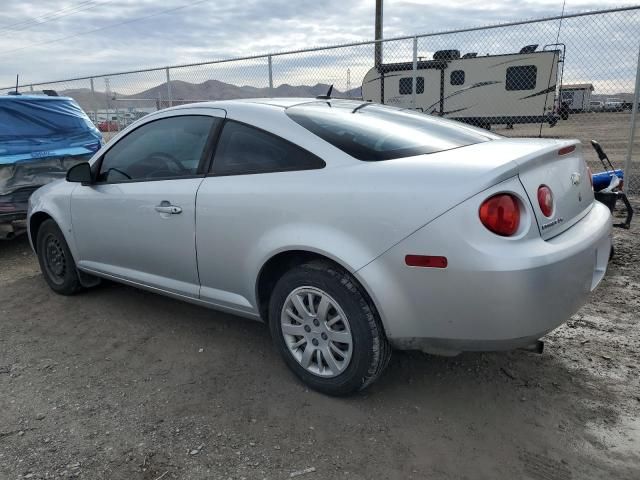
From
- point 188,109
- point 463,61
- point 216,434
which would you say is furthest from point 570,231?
point 463,61

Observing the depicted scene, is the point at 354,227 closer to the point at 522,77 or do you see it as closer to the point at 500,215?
the point at 500,215

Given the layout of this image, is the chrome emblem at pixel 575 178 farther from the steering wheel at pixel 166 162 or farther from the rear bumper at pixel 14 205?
the rear bumper at pixel 14 205

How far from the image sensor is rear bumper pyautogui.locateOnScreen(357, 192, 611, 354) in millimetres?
2217

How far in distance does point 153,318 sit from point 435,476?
2519 mm

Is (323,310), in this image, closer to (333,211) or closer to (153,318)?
(333,211)

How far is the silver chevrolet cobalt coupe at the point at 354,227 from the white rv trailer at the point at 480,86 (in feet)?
43.1

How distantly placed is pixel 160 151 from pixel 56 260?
1.68m

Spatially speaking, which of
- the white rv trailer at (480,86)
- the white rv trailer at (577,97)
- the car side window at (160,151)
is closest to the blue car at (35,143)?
the car side window at (160,151)

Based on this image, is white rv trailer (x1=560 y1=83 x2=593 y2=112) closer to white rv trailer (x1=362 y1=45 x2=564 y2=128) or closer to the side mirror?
white rv trailer (x1=362 y1=45 x2=564 y2=128)

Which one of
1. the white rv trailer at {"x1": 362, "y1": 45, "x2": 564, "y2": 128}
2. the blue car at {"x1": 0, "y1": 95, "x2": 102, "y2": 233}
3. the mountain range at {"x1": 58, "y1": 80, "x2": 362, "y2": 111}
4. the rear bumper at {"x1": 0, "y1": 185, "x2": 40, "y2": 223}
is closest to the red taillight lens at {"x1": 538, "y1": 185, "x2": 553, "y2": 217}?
the rear bumper at {"x1": 0, "y1": 185, "x2": 40, "y2": 223}

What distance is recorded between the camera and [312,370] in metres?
2.89

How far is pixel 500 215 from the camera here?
2271 mm

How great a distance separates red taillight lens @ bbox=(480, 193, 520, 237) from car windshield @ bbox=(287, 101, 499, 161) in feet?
1.83

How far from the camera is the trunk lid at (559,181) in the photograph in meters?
2.40
